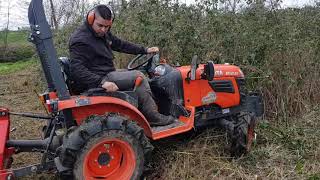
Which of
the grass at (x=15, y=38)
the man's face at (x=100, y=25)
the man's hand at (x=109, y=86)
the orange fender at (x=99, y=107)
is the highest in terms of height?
the man's face at (x=100, y=25)

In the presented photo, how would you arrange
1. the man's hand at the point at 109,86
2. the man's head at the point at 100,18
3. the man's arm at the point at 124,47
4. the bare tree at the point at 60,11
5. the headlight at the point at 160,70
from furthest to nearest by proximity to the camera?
the bare tree at the point at 60,11 → the man's arm at the point at 124,47 → the headlight at the point at 160,70 → the man's head at the point at 100,18 → the man's hand at the point at 109,86

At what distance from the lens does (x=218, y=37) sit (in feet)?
23.1

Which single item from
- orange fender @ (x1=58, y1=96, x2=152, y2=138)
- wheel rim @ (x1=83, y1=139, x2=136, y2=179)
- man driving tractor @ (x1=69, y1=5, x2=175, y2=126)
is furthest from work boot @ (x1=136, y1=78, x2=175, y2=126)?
wheel rim @ (x1=83, y1=139, x2=136, y2=179)

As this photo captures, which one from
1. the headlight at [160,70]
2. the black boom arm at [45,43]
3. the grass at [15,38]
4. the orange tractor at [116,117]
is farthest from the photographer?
the grass at [15,38]

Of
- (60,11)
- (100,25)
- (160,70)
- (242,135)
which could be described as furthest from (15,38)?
(242,135)

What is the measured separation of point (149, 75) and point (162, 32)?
1937 millimetres

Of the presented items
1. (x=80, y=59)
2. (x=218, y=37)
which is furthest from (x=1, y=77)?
(x=80, y=59)

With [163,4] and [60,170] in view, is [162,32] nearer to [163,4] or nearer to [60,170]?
[163,4]

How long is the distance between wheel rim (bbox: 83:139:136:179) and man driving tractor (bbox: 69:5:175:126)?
591 millimetres

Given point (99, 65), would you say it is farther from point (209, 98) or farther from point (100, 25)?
point (209, 98)

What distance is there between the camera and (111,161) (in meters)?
4.64

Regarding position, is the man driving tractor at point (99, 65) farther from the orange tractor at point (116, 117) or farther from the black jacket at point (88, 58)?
the orange tractor at point (116, 117)

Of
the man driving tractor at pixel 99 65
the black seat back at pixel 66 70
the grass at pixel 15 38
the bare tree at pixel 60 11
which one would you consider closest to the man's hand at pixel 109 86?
the man driving tractor at pixel 99 65

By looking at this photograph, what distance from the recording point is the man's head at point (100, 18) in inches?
191
